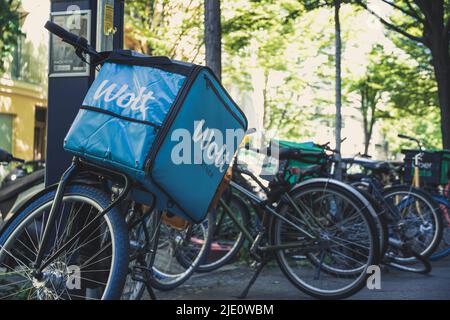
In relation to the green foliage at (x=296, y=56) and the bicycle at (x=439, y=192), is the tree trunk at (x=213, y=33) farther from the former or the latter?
the green foliage at (x=296, y=56)

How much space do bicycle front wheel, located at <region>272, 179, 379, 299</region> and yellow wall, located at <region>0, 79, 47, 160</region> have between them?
1751 cm

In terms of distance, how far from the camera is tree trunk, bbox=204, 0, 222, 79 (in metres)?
5.62

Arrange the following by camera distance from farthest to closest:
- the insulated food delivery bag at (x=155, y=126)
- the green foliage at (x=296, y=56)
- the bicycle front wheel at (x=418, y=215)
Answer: the green foliage at (x=296, y=56) → the bicycle front wheel at (x=418, y=215) → the insulated food delivery bag at (x=155, y=126)

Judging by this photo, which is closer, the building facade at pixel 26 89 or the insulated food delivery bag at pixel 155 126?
the insulated food delivery bag at pixel 155 126

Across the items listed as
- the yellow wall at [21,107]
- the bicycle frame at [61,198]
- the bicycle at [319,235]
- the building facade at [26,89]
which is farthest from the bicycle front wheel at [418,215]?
the yellow wall at [21,107]

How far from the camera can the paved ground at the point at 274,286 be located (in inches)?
177

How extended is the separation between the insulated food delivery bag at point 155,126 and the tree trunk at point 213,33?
2.78 meters

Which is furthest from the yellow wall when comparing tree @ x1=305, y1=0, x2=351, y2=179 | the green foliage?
tree @ x1=305, y1=0, x2=351, y2=179

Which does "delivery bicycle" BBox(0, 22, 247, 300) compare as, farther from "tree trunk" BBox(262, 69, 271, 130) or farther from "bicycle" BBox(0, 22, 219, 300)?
"tree trunk" BBox(262, 69, 271, 130)

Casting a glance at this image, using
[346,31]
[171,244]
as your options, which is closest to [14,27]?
[171,244]

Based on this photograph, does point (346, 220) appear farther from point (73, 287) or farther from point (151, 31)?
point (151, 31)

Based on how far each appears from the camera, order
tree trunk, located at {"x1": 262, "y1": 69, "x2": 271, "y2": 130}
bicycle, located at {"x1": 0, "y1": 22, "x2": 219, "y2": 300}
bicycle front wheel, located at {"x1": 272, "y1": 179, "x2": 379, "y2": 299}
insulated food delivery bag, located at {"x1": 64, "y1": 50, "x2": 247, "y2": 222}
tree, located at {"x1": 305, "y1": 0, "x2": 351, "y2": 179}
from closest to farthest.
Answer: insulated food delivery bag, located at {"x1": 64, "y1": 50, "x2": 247, "y2": 222} < bicycle, located at {"x1": 0, "y1": 22, "x2": 219, "y2": 300} < bicycle front wheel, located at {"x1": 272, "y1": 179, "x2": 379, "y2": 299} < tree, located at {"x1": 305, "y1": 0, "x2": 351, "y2": 179} < tree trunk, located at {"x1": 262, "y1": 69, "x2": 271, "y2": 130}

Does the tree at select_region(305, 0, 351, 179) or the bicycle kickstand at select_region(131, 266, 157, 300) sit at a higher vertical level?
the tree at select_region(305, 0, 351, 179)

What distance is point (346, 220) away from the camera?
410 cm
